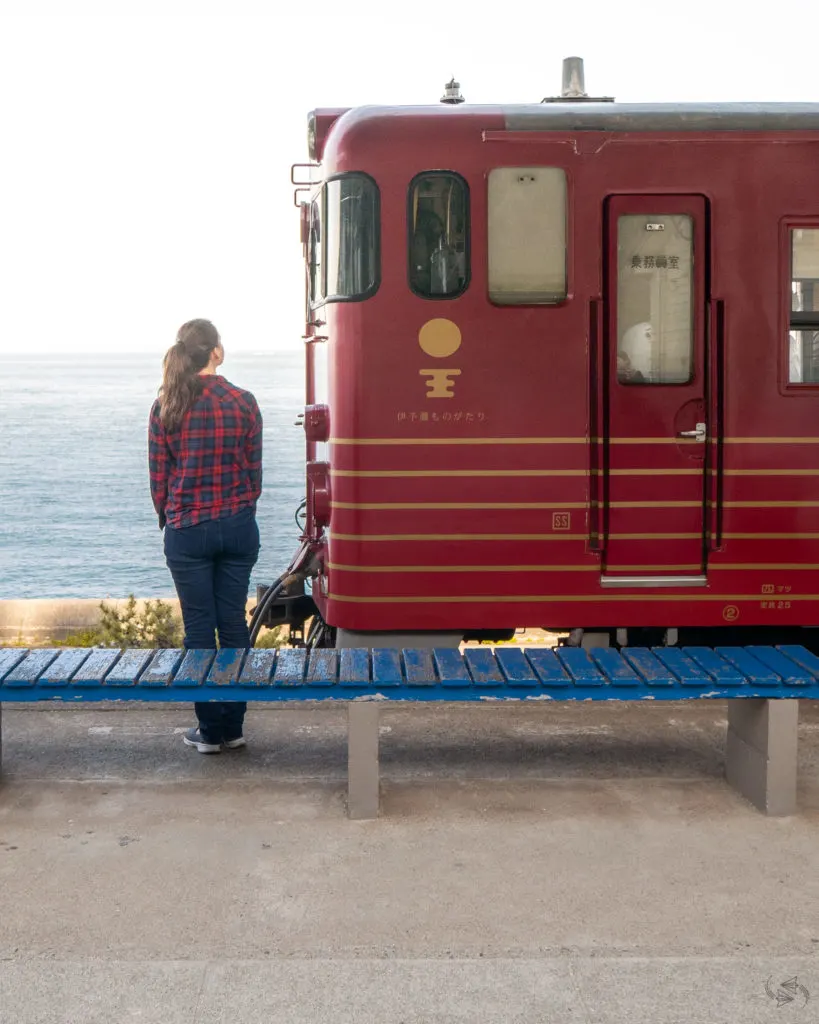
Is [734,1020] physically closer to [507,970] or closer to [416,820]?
[507,970]

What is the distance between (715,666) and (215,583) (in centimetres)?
228

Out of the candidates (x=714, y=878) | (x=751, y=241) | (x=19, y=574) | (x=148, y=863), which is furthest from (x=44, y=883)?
(x=19, y=574)

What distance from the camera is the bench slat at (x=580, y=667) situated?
5.10 m

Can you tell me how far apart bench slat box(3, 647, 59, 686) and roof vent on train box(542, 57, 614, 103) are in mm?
3648

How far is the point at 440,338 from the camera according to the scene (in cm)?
607

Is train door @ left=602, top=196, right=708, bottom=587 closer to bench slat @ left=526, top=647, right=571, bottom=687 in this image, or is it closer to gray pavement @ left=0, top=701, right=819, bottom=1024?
bench slat @ left=526, top=647, right=571, bottom=687

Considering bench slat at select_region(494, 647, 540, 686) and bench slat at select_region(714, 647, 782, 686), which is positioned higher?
bench slat at select_region(494, 647, 540, 686)

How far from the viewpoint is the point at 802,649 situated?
18.6 ft

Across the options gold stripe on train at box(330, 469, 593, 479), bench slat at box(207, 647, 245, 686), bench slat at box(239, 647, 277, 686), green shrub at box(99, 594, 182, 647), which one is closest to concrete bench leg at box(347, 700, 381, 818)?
bench slat at box(239, 647, 277, 686)

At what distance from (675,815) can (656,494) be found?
1671 millimetres

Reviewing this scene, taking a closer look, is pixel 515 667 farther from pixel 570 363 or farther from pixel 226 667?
pixel 570 363

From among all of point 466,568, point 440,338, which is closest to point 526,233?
point 440,338

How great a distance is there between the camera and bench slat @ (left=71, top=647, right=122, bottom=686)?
16.6 ft

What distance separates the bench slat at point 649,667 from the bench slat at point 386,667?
3.24 feet
